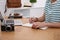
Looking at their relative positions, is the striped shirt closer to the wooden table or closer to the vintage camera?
the wooden table

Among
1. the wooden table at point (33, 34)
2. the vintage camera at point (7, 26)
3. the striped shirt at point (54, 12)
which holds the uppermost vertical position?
the striped shirt at point (54, 12)

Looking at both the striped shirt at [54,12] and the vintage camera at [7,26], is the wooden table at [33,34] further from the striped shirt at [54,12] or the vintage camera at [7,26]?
the striped shirt at [54,12]

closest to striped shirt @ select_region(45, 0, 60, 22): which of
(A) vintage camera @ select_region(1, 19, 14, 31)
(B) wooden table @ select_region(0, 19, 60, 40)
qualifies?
(B) wooden table @ select_region(0, 19, 60, 40)

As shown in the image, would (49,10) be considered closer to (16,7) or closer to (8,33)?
(8,33)

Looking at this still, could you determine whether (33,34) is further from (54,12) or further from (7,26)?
(54,12)

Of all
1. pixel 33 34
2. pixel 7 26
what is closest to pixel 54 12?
pixel 33 34

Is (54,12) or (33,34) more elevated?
(54,12)

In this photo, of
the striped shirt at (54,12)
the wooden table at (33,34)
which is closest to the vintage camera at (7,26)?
the wooden table at (33,34)

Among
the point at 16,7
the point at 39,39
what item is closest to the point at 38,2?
the point at 16,7

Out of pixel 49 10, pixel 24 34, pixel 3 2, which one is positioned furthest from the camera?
pixel 3 2

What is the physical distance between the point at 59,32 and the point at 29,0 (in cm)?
195

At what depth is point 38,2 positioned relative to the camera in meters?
3.47

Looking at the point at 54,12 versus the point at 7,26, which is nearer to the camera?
the point at 7,26

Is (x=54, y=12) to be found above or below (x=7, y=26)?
above
